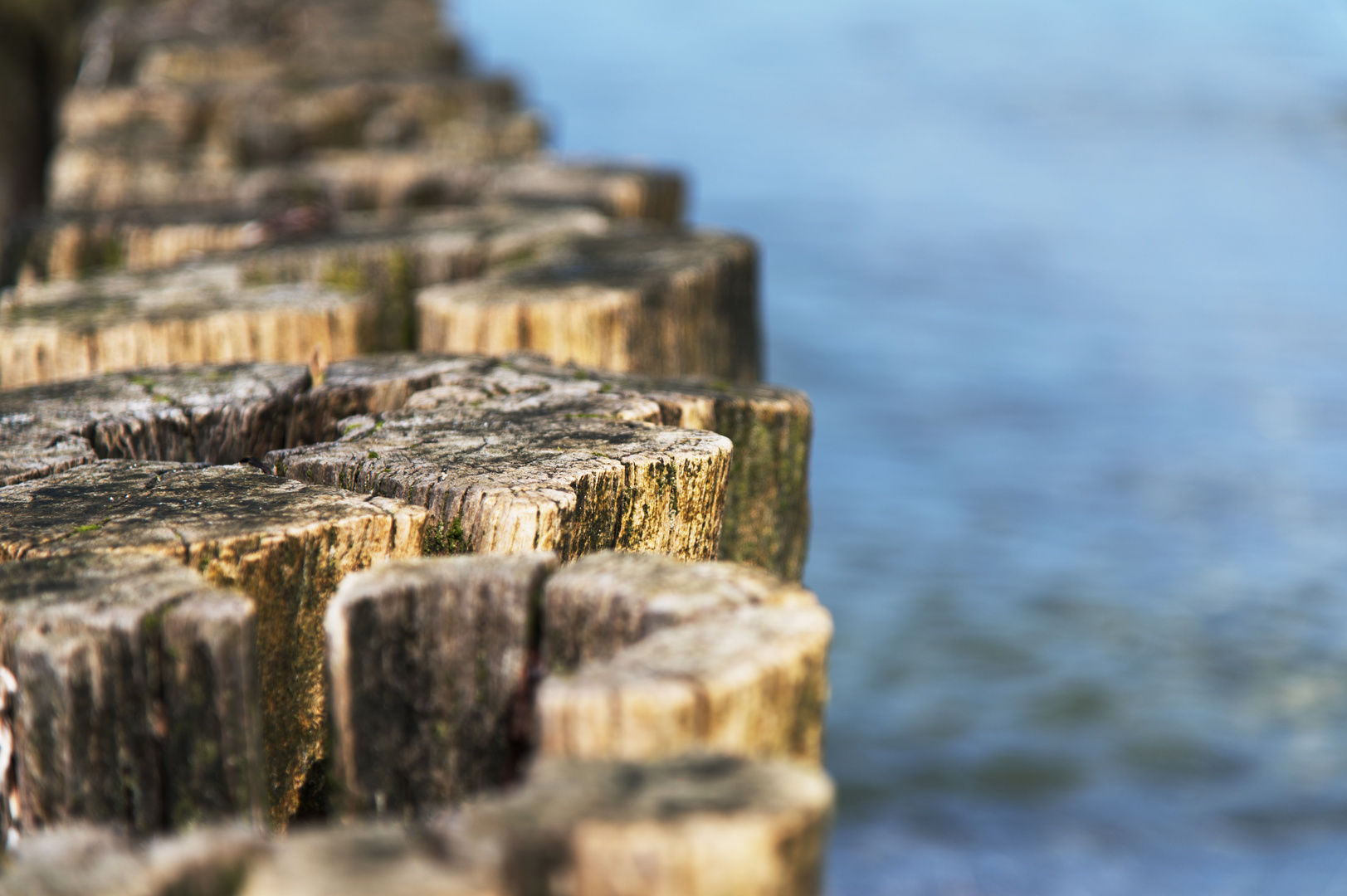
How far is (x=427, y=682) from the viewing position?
1097 mm

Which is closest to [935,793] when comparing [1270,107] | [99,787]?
[99,787]

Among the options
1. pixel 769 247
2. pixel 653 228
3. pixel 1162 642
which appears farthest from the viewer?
pixel 769 247

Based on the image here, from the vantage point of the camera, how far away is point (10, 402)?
5.58 feet

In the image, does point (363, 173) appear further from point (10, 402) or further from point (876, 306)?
point (876, 306)

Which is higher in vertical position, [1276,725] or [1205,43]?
[1205,43]

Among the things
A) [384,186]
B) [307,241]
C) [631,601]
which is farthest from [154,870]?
[384,186]

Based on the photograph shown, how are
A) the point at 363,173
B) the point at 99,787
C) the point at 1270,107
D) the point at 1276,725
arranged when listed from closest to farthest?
the point at 99,787 < the point at 363,173 < the point at 1276,725 < the point at 1270,107

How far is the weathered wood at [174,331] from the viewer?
2000 millimetres

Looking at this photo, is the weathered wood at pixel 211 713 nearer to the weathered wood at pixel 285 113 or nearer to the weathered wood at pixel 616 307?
the weathered wood at pixel 616 307

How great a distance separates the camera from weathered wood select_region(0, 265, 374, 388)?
200cm

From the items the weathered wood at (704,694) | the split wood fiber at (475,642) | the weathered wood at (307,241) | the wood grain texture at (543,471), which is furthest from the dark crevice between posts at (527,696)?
the weathered wood at (307,241)

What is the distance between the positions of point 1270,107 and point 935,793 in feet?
57.9

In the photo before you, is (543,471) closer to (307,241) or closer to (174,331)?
(174,331)

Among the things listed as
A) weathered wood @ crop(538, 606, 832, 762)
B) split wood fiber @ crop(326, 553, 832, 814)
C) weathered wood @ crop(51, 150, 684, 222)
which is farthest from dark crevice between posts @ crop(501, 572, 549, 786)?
weathered wood @ crop(51, 150, 684, 222)
